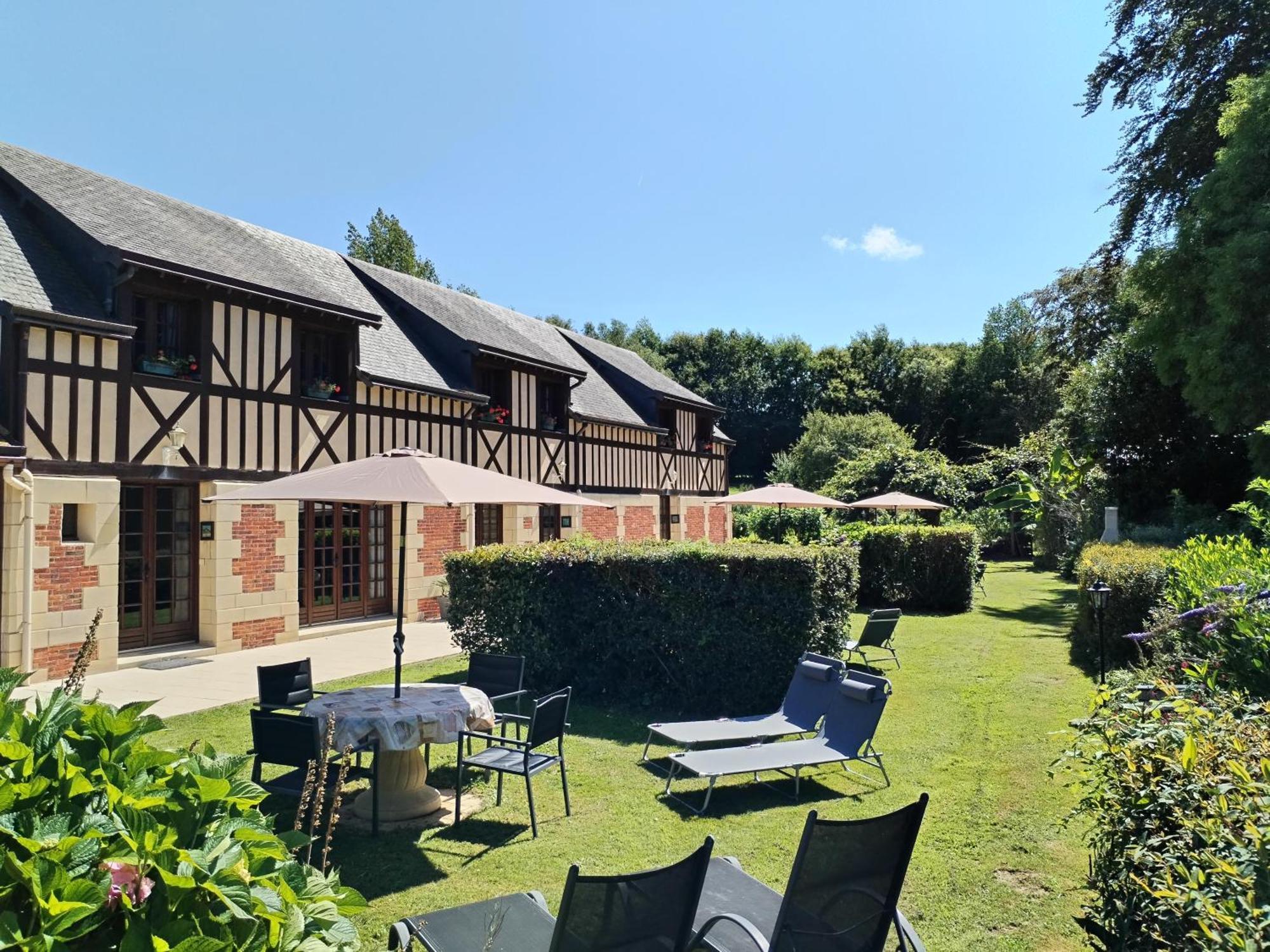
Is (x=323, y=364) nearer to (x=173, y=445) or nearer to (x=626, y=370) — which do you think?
(x=173, y=445)

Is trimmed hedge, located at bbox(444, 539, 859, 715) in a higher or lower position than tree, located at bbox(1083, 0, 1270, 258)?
lower

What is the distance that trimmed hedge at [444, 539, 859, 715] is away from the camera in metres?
7.56

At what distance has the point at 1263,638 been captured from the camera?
3.61 m

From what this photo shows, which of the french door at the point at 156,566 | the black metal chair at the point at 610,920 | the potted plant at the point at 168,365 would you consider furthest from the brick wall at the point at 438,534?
the black metal chair at the point at 610,920

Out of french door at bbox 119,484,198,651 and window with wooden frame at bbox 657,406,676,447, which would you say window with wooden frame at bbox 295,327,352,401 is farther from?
window with wooden frame at bbox 657,406,676,447

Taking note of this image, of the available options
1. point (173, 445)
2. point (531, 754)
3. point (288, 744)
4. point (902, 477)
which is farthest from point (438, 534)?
point (902, 477)

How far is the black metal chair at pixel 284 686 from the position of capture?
20.3 feet

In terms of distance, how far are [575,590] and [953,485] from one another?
1938 centimetres

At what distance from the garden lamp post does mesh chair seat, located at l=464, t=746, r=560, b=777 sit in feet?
17.1

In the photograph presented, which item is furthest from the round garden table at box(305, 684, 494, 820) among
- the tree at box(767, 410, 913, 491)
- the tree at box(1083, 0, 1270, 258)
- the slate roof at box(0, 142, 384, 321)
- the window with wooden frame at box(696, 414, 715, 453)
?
the tree at box(767, 410, 913, 491)

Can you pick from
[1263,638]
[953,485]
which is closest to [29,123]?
[1263,638]

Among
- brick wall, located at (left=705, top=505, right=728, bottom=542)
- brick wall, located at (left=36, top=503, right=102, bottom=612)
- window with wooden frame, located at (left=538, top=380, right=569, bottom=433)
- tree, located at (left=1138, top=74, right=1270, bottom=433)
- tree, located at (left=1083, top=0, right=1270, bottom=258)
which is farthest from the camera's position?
brick wall, located at (left=705, top=505, right=728, bottom=542)

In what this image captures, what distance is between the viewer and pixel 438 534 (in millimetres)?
15352

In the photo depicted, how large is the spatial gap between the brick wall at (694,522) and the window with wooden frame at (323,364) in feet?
46.7
